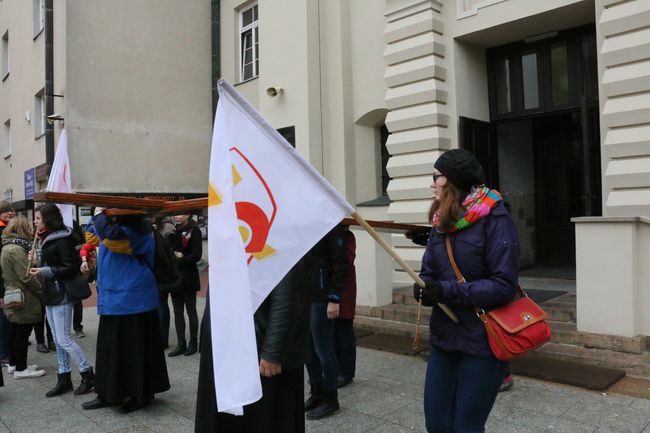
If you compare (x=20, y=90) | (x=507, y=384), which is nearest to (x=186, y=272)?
(x=507, y=384)

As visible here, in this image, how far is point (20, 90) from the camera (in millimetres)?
18609

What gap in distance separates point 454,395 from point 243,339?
113 cm

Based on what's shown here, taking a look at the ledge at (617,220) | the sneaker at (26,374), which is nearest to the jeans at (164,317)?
the sneaker at (26,374)

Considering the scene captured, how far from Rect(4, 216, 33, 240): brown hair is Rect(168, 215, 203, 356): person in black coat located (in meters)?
1.53

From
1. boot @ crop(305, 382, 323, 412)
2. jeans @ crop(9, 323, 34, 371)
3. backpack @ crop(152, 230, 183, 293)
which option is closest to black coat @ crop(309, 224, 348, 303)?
boot @ crop(305, 382, 323, 412)

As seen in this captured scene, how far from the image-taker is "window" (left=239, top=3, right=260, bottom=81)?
1448cm

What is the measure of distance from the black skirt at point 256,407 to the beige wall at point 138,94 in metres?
12.8

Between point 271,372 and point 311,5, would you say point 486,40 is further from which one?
point 271,372

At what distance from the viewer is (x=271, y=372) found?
2.67 meters

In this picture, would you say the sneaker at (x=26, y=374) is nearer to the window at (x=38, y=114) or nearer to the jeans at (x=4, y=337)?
the jeans at (x=4, y=337)

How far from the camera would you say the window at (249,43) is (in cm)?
1448

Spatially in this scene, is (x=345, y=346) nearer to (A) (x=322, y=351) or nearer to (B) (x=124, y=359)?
(A) (x=322, y=351)

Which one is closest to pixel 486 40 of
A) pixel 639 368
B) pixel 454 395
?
pixel 639 368

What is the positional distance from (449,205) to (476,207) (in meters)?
0.13
